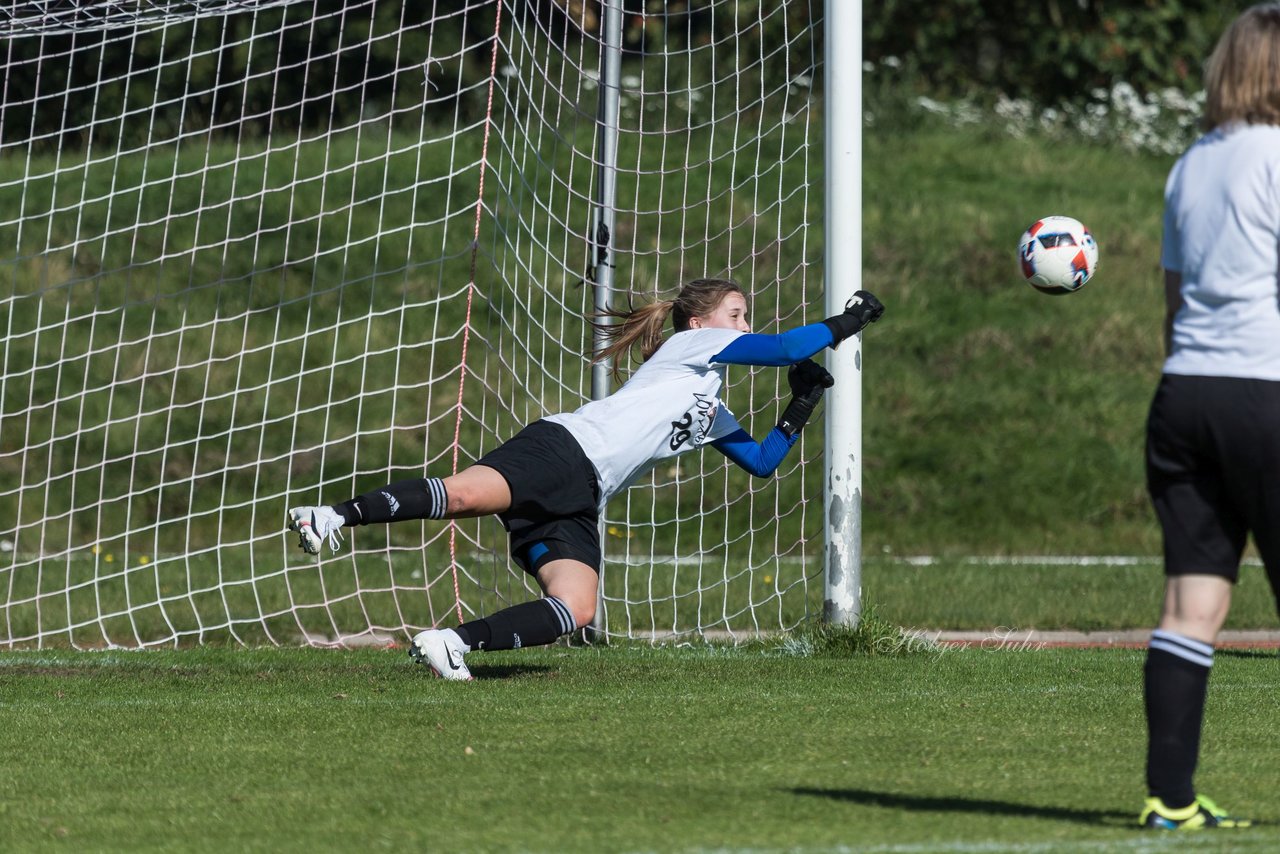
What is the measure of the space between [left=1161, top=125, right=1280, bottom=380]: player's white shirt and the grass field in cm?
105

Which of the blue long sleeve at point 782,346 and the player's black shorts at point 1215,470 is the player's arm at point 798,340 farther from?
the player's black shorts at point 1215,470

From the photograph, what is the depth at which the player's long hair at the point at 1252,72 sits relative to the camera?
3.67 m

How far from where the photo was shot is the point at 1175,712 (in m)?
3.73

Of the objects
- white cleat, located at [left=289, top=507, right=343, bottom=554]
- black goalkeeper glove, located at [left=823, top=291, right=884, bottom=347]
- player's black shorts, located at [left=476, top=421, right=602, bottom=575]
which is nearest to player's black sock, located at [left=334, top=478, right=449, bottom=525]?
white cleat, located at [left=289, top=507, right=343, bottom=554]

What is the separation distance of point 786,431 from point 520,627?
1.40 metres

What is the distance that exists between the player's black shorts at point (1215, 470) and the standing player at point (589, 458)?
8.91 ft

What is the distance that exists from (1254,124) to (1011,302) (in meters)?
14.2

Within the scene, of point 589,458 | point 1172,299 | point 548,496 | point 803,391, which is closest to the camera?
point 1172,299

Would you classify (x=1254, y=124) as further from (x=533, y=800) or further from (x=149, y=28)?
(x=149, y=28)

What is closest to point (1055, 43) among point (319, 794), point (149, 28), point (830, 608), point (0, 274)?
point (0, 274)

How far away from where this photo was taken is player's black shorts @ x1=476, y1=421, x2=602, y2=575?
640 cm

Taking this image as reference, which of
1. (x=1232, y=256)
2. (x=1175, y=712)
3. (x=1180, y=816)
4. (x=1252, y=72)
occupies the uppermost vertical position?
(x=1252, y=72)

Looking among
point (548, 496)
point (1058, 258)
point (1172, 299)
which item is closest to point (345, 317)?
point (548, 496)

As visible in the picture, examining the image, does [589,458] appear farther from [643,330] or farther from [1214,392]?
[1214,392]
